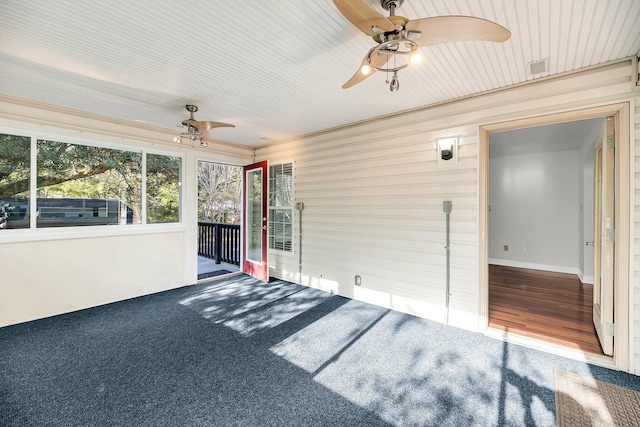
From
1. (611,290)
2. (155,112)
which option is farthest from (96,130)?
(611,290)

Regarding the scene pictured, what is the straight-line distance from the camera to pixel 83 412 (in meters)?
1.98

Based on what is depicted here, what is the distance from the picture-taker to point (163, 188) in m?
4.77

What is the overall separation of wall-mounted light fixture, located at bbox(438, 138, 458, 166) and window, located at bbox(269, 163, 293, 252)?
275 centimetres

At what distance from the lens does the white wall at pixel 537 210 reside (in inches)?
233

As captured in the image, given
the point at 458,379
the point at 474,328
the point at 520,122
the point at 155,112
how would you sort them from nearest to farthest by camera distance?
the point at 458,379, the point at 520,122, the point at 474,328, the point at 155,112

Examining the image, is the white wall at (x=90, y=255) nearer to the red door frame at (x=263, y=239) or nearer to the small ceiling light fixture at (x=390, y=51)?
the red door frame at (x=263, y=239)

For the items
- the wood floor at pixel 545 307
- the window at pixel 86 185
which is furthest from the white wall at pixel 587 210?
the window at pixel 86 185

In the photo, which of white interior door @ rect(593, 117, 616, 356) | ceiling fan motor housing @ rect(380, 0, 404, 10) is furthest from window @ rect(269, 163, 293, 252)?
white interior door @ rect(593, 117, 616, 356)

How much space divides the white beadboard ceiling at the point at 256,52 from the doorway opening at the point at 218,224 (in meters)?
2.61

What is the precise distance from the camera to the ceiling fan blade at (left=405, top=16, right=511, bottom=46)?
1.52 m

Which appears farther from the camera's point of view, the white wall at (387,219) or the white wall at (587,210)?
the white wall at (587,210)

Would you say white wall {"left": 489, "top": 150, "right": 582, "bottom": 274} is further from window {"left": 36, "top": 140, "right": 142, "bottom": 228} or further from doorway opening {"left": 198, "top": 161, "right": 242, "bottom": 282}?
window {"left": 36, "top": 140, "right": 142, "bottom": 228}

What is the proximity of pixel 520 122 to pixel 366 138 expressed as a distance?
6.23ft

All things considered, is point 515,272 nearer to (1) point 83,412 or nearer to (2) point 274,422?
(2) point 274,422
